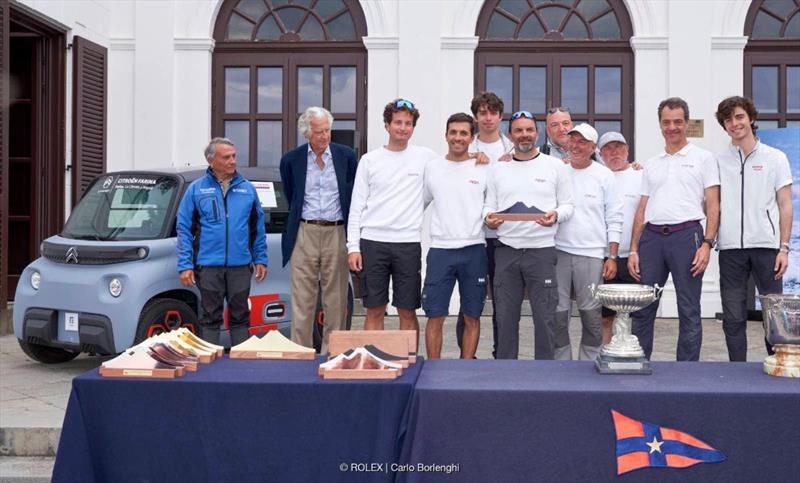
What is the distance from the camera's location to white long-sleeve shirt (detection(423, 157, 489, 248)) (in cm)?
501

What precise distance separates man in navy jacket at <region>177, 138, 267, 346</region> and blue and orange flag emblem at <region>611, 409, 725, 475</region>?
3276 millimetres

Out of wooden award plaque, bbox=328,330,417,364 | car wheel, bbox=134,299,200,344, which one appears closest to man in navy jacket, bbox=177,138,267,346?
car wheel, bbox=134,299,200,344

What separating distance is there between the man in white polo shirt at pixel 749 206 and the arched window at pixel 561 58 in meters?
5.63

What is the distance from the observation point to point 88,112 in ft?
32.6

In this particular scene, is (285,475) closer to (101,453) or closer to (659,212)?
(101,453)

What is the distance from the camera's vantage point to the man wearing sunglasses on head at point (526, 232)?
4.81 meters

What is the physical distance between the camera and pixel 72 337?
20.3 feet

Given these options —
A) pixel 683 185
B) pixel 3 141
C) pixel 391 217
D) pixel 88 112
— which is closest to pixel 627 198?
pixel 683 185

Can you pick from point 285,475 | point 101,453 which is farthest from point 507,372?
point 101,453

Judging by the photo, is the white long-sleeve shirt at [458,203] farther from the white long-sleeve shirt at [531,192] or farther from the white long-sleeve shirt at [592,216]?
the white long-sleeve shirt at [592,216]

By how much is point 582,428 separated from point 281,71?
8.42 metres

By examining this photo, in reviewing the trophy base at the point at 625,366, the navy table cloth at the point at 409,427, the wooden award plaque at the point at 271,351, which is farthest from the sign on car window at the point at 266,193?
the trophy base at the point at 625,366

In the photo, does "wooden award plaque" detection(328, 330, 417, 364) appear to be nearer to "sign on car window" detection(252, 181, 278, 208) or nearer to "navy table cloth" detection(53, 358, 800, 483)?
"navy table cloth" detection(53, 358, 800, 483)

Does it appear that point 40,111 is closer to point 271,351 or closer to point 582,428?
point 271,351
